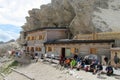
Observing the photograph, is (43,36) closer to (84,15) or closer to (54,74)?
(84,15)

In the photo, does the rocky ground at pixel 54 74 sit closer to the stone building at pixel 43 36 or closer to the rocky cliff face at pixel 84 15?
the stone building at pixel 43 36

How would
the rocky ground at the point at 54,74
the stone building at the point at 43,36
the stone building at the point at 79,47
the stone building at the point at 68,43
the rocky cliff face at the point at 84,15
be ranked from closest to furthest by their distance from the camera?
1. the rocky ground at the point at 54,74
2. the stone building at the point at 79,47
3. the stone building at the point at 68,43
4. the rocky cliff face at the point at 84,15
5. the stone building at the point at 43,36

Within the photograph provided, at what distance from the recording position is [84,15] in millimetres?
59938

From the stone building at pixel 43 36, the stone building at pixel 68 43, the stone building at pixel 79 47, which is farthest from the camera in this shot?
the stone building at pixel 43 36

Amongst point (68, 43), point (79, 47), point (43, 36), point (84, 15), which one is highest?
point (84, 15)

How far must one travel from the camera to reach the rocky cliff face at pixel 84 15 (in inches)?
2240

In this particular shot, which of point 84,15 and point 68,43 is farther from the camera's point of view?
point 84,15

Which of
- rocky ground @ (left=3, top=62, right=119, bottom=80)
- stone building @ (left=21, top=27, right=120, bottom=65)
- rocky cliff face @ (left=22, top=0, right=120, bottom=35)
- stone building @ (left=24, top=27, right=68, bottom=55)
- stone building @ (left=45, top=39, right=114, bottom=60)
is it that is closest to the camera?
rocky ground @ (left=3, top=62, right=119, bottom=80)

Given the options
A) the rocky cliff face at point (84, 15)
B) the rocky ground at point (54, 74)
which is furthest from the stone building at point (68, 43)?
the rocky ground at point (54, 74)

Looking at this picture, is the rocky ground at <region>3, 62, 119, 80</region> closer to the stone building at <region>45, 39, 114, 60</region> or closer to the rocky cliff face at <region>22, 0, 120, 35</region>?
the stone building at <region>45, 39, 114, 60</region>

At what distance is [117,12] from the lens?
206ft

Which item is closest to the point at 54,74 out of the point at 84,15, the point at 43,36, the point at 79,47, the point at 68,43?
the point at 79,47

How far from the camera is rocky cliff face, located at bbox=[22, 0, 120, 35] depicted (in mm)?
56906

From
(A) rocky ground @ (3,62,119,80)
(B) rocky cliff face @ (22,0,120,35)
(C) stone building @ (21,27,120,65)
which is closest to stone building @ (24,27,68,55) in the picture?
(C) stone building @ (21,27,120,65)
